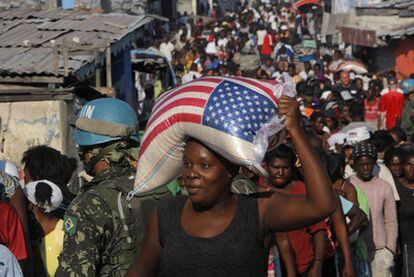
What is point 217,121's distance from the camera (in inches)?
151

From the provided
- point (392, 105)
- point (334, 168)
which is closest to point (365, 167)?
point (334, 168)

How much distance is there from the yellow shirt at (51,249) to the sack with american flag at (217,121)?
2208mm

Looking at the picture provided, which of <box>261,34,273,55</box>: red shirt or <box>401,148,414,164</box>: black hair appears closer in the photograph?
<box>401,148,414,164</box>: black hair

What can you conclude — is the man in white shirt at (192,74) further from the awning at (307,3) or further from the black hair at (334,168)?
the awning at (307,3)

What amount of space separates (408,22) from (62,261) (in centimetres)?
2331

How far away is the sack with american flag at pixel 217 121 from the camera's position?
3.80 meters

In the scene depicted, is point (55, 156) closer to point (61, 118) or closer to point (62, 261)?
point (62, 261)

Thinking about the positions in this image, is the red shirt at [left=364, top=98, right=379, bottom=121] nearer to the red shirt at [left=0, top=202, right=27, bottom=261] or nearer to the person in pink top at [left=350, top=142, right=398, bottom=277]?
the person in pink top at [left=350, top=142, right=398, bottom=277]

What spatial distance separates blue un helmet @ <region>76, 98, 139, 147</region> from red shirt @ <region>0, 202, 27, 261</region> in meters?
0.75

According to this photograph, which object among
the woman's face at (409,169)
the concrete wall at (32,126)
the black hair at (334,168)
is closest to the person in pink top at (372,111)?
the concrete wall at (32,126)

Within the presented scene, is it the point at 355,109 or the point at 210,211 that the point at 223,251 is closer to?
the point at 210,211

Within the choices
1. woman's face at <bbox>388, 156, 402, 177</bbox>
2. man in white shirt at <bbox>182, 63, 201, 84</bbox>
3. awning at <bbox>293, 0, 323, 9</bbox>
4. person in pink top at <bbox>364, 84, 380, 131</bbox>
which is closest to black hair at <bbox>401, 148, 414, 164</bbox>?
woman's face at <bbox>388, 156, 402, 177</bbox>

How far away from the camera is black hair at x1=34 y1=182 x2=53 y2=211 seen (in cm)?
639

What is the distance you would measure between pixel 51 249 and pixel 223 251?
2685 millimetres
